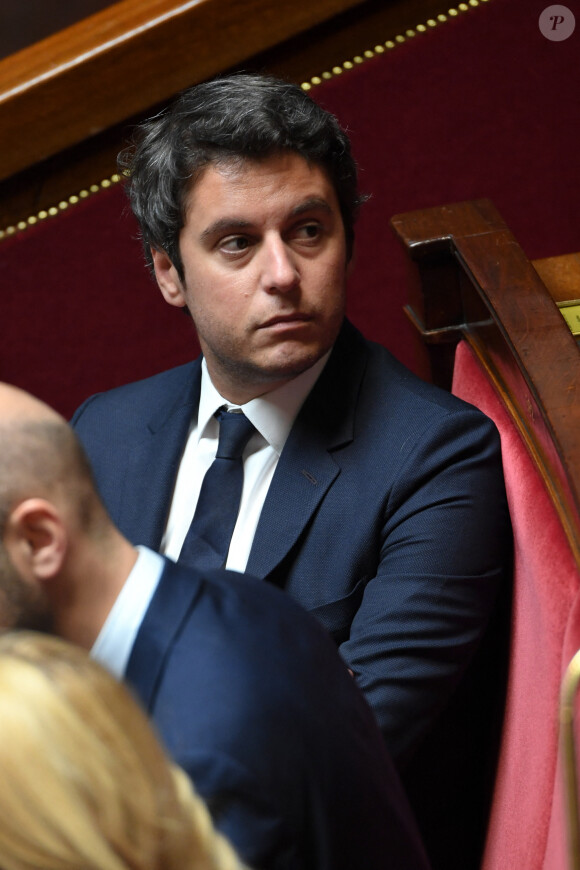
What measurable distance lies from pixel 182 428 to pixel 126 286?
0.44 m

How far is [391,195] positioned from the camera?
179 cm

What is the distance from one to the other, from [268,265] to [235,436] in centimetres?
21

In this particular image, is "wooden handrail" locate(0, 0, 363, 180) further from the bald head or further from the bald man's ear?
the bald man's ear

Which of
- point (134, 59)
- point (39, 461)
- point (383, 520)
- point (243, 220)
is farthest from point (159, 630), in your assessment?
point (134, 59)

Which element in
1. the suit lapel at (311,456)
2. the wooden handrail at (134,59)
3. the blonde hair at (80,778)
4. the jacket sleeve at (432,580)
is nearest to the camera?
the blonde hair at (80,778)

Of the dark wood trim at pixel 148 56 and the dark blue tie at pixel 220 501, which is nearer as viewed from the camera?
the dark blue tie at pixel 220 501

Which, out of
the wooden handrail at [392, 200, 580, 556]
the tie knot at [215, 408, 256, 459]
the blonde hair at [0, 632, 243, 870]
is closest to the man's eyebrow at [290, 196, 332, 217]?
the wooden handrail at [392, 200, 580, 556]

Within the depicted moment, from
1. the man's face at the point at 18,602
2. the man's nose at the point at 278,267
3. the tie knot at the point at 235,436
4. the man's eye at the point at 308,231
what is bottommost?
the man's face at the point at 18,602

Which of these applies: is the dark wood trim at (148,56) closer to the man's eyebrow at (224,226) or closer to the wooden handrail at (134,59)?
the wooden handrail at (134,59)

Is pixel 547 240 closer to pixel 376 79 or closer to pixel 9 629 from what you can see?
pixel 376 79

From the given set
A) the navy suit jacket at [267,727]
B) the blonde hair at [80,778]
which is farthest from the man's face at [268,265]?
the blonde hair at [80,778]

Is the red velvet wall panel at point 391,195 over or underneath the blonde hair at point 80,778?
over

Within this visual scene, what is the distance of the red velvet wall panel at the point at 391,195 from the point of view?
174 centimetres

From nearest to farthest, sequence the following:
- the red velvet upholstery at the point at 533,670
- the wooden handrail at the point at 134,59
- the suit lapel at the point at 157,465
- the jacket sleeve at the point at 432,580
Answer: the red velvet upholstery at the point at 533,670 < the jacket sleeve at the point at 432,580 < the suit lapel at the point at 157,465 < the wooden handrail at the point at 134,59
